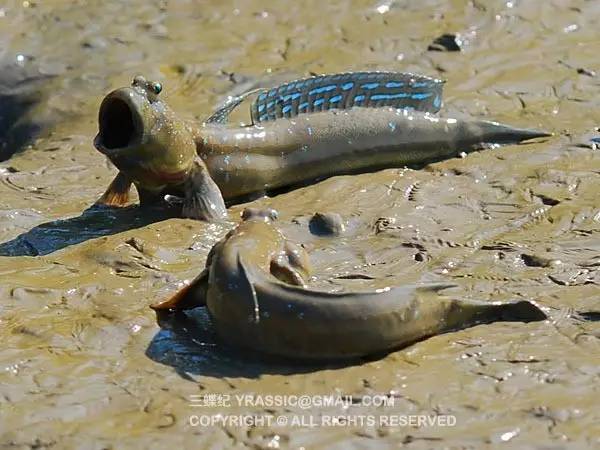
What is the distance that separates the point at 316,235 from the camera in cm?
506

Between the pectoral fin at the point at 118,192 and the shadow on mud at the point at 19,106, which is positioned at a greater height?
the pectoral fin at the point at 118,192

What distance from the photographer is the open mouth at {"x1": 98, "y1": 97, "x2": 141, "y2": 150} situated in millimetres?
5156

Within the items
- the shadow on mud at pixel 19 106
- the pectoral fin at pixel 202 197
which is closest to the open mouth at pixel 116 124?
the pectoral fin at pixel 202 197

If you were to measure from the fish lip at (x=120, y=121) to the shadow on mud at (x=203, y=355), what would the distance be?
1.21 metres

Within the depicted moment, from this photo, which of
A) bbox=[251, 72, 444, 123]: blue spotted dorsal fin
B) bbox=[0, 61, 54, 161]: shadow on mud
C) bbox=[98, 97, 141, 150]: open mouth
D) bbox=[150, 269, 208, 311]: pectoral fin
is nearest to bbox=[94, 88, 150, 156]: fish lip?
bbox=[98, 97, 141, 150]: open mouth

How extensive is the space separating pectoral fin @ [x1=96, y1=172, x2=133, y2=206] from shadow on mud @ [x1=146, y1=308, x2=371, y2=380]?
1417mm

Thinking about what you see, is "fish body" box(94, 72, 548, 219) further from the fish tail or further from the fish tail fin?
the fish tail fin

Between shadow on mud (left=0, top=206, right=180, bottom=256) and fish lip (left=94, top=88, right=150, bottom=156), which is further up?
fish lip (left=94, top=88, right=150, bottom=156)

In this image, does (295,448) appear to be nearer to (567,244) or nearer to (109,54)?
(567,244)

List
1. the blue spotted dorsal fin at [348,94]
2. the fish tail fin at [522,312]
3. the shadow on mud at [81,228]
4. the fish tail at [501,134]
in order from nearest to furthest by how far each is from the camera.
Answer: the fish tail fin at [522,312]
the shadow on mud at [81,228]
the blue spotted dorsal fin at [348,94]
the fish tail at [501,134]

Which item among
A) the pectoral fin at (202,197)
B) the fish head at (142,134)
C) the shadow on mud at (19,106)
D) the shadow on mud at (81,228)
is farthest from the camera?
the shadow on mud at (19,106)

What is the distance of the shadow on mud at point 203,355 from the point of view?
3.76 metres

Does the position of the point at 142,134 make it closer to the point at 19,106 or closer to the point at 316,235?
the point at 316,235

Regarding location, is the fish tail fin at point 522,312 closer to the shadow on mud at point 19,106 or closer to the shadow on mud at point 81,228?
the shadow on mud at point 81,228
